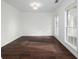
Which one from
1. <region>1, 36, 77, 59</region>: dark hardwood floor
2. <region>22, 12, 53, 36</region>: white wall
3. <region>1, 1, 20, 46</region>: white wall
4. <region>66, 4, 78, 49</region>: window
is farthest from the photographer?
<region>22, 12, 53, 36</region>: white wall

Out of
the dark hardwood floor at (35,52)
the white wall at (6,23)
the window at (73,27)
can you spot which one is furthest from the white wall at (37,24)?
the window at (73,27)

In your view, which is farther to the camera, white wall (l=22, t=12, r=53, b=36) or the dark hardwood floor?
white wall (l=22, t=12, r=53, b=36)

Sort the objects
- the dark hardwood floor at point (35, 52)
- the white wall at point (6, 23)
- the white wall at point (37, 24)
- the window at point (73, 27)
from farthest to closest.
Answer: the white wall at point (37, 24), the white wall at point (6, 23), the window at point (73, 27), the dark hardwood floor at point (35, 52)

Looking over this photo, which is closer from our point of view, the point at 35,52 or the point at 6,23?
the point at 35,52

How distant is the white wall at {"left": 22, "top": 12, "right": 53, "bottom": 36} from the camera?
11492 millimetres

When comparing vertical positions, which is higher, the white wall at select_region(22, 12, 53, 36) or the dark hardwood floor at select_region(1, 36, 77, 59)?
the white wall at select_region(22, 12, 53, 36)

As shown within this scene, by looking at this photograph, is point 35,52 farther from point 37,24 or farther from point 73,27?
point 37,24

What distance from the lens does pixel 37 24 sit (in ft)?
38.0

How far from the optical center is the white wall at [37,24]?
11492 mm

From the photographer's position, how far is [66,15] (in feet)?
18.1

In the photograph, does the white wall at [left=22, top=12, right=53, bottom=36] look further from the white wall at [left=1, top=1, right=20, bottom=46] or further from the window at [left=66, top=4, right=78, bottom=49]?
the window at [left=66, top=4, right=78, bottom=49]

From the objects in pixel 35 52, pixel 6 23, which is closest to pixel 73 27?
pixel 35 52

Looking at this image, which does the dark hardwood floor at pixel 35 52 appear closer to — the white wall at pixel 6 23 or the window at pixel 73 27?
the window at pixel 73 27

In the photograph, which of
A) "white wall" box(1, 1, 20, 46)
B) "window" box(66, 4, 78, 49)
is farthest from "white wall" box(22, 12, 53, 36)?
"window" box(66, 4, 78, 49)
